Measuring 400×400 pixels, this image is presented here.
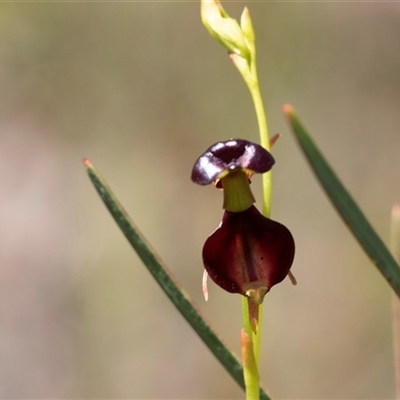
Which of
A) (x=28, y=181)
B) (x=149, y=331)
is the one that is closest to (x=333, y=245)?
(x=149, y=331)

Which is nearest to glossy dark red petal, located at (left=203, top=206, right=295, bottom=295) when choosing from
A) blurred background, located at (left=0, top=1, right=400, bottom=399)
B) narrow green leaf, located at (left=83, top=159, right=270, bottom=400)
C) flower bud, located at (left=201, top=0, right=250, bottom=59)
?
narrow green leaf, located at (left=83, top=159, right=270, bottom=400)

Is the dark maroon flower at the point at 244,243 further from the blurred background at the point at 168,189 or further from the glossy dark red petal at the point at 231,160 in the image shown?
the blurred background at the point at 168,189

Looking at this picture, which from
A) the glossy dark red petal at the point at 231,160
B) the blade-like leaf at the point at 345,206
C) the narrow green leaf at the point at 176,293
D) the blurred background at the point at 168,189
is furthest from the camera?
the blurred background at the point at 168,189

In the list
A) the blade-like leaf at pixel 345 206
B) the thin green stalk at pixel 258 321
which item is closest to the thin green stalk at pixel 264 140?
the thin green stalk at pixel 258 321

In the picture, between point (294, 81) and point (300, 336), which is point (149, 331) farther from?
point (294, 81)

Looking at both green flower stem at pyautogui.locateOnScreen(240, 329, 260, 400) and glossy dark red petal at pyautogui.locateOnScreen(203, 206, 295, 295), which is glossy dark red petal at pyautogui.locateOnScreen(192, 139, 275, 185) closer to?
glossy dark red petal at pyautogui.locateOnScreen(203, 206, 295, 295)

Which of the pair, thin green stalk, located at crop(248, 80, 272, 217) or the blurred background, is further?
the blurred background

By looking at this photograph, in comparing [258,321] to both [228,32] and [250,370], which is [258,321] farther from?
[228,32]
